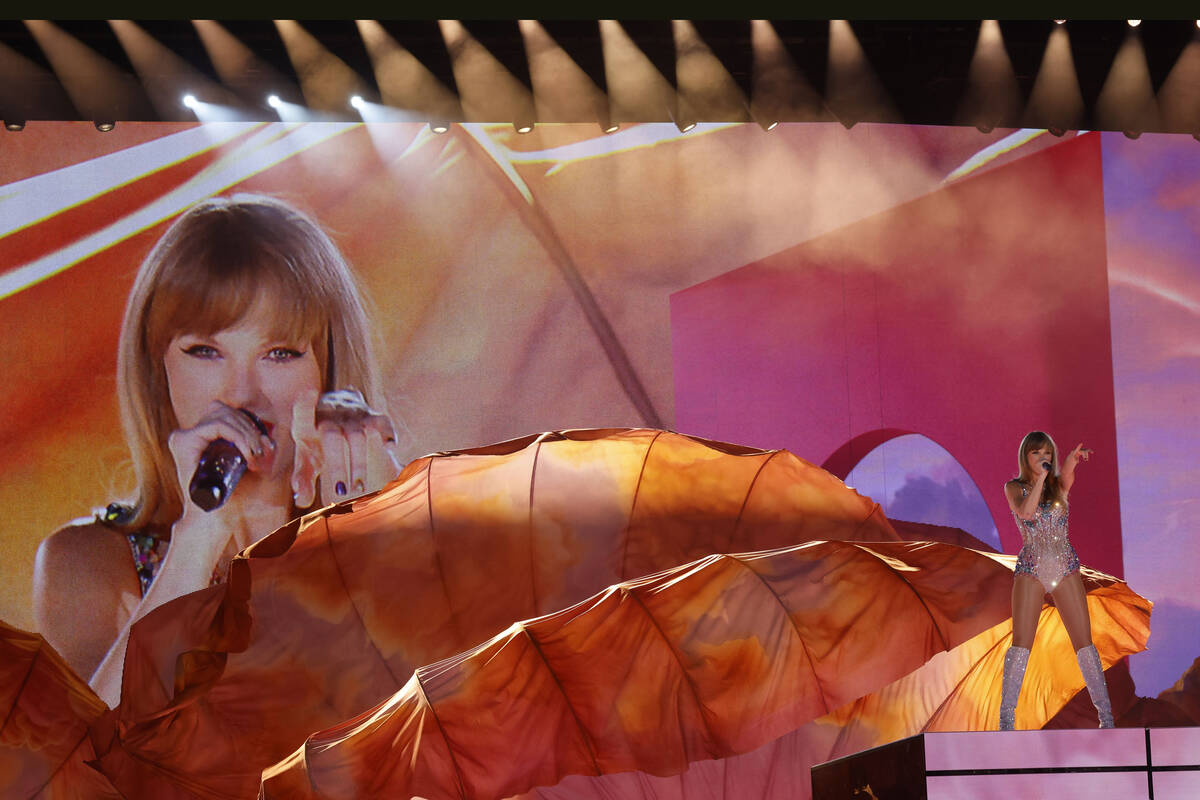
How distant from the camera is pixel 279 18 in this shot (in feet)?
16.7

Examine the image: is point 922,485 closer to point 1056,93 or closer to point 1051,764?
point 1056,93

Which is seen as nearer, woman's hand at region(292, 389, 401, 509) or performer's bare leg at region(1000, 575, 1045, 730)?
performer's bare leg at region(1000, 575, 1045, 730)

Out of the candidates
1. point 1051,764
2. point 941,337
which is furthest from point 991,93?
point 1051,764

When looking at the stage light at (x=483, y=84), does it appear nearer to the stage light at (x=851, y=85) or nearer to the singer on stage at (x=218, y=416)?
the singer on stage at (x=218, y=416)

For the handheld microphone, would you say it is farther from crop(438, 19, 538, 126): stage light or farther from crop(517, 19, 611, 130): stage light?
crop(517, 19, 611, 130): stage light

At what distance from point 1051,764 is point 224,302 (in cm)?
430

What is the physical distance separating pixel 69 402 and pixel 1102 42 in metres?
5.47

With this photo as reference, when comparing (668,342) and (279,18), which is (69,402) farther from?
(668,342)

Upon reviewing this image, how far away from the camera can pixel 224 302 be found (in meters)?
5.70

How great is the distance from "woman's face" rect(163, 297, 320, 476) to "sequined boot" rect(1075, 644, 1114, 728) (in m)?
3.66

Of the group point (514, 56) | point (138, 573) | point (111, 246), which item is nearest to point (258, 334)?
point (111, 246)

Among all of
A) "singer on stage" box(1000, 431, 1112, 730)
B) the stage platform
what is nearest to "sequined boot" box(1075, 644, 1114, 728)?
Result: "singer on stage" box(1000, 431, 1112, 730)

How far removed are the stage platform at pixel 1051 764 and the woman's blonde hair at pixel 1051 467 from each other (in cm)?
108

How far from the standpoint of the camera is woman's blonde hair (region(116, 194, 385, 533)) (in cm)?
561
